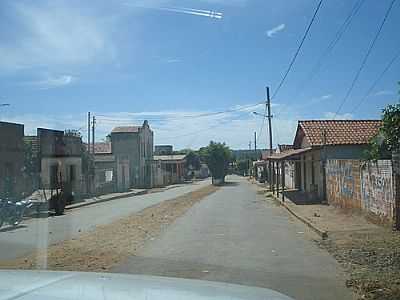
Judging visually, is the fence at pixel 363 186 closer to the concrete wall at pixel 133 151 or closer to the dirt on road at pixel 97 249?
the dirt on road at pixel 97 249

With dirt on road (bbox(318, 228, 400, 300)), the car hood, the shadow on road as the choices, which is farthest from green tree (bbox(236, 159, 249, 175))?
the car hood

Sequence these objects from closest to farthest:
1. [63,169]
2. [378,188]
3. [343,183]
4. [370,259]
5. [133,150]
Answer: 1. [370,259]
2. [378,188]
3. [343,183]
4. [63,169]
5. [133,150]

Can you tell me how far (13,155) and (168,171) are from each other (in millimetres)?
50418

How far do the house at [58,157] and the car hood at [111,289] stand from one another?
88.0ft

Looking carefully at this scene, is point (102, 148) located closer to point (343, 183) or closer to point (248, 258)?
point (343, 183)

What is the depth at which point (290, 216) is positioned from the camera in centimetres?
2150

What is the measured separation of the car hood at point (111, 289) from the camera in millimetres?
3250

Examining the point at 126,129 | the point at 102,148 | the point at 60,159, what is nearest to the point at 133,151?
the point at 126,129

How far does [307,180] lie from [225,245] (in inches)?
922

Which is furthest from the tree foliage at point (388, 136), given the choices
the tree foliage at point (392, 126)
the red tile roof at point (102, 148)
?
the red tile roof at point (102, 148)

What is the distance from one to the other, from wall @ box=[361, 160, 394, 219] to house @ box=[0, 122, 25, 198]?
60.9 ft

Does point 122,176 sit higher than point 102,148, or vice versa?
point 102,148

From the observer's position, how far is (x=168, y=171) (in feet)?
268

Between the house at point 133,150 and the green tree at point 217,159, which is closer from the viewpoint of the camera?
the house at point 133,150
